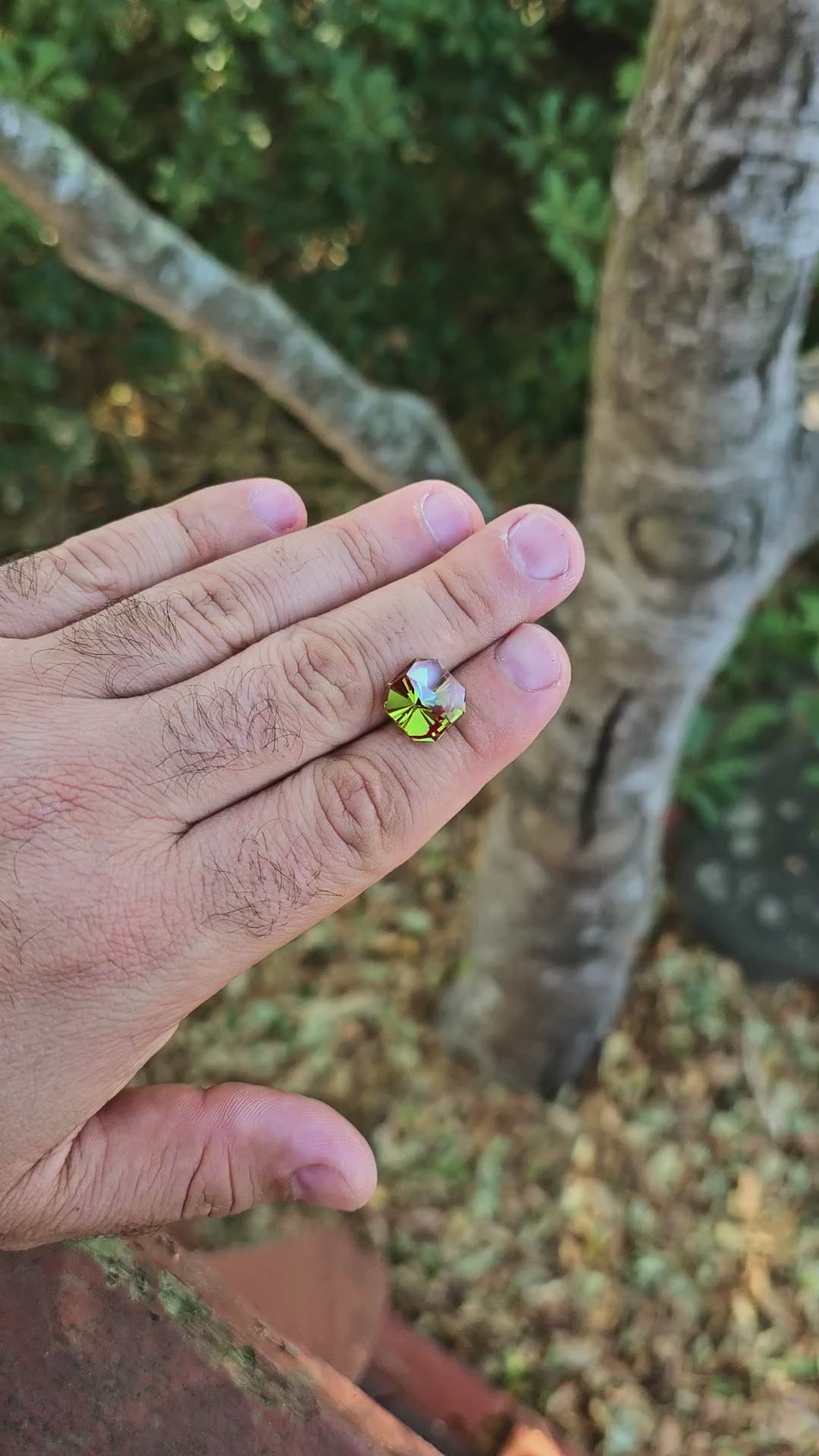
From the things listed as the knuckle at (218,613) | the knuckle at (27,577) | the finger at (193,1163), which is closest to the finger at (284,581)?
the knuckle at (218,613)

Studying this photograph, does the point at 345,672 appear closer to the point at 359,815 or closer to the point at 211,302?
the point at 359,815

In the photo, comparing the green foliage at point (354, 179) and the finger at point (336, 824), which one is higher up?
the green foliage at point (354, 179)

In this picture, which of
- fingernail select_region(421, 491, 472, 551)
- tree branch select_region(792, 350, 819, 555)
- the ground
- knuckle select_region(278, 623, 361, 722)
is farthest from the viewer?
the ground

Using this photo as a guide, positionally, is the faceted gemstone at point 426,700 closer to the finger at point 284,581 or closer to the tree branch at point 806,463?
the finger at point 284,581

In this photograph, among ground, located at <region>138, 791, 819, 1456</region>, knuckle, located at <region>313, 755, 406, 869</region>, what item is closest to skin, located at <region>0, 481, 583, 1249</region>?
knuckle, located at <region>313, 755, 406, 869</region>

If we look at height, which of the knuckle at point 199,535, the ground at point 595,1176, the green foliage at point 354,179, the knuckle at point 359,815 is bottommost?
the ground at point 595,1176

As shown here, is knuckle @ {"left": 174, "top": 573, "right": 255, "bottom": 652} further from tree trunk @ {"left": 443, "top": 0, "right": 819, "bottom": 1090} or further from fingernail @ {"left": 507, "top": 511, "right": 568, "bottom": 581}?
tree trunk @ {"left": 443, "top": 0, "right": 819, "bottom": 1090}

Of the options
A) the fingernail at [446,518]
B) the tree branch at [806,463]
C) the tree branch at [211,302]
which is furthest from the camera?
the tree branch at [806,463]

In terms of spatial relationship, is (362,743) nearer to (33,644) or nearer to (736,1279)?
(33,644)
